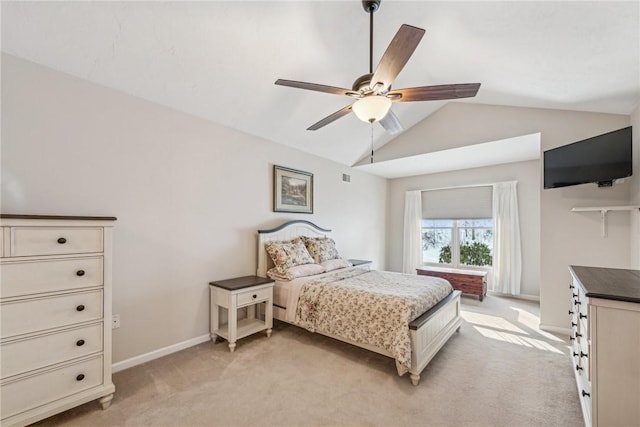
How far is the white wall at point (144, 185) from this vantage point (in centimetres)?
200

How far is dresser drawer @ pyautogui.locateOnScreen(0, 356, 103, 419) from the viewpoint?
155 cm

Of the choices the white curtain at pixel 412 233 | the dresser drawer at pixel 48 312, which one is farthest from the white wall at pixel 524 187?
the dresser drawer at pixel 48 312

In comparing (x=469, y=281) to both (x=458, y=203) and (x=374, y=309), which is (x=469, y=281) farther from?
(x=374, y=309)

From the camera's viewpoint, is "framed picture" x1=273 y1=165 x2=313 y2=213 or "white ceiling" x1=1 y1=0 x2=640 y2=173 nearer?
"white ceiling" x1=1 y1=0 x2=640 y2=173

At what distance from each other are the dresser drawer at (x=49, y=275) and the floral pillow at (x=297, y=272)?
1.76 meters

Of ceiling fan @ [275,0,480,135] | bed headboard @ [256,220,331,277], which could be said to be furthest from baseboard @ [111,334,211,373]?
ceiling fan @ [275,0,480,135]

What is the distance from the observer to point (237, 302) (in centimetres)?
275

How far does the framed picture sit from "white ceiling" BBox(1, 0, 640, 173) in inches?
33.2

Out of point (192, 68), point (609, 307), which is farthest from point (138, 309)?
point (609, 307)

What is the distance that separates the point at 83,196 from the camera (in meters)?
2.21

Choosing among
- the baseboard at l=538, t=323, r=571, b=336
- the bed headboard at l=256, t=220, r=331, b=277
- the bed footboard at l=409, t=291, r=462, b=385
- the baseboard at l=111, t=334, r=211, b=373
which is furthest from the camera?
the bed headboard at l=256, t=220, r=331, b=277

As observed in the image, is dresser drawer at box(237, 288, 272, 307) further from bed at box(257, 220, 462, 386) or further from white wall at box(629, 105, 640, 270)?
white wall at box(629, 105, 640, 270)

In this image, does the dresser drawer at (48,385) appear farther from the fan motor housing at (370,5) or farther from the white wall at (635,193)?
the white wall at (635,193)

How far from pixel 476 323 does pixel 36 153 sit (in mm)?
4886
